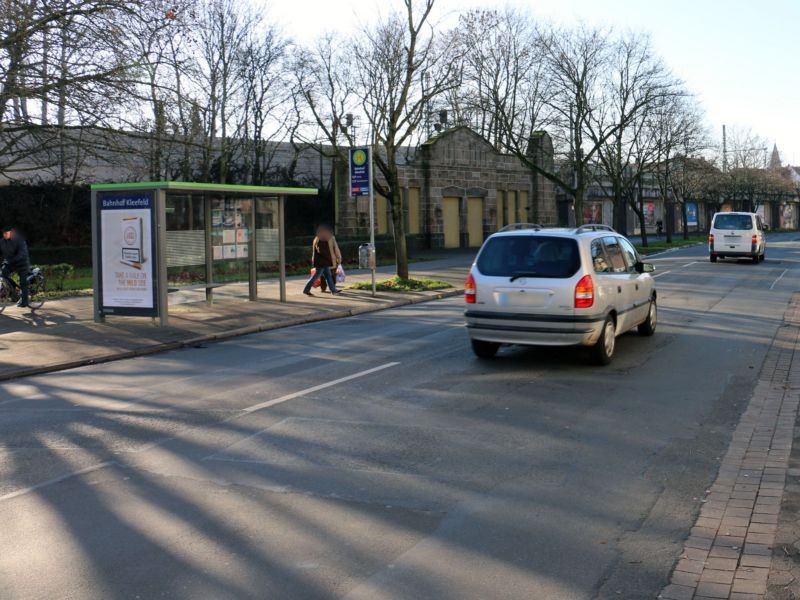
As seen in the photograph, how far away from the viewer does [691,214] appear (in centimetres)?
7938

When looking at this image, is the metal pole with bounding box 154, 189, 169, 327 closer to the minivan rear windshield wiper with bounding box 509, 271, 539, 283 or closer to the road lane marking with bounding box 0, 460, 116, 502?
the minivan rear windshield wiper with bounding box 509, 271, 539, 283

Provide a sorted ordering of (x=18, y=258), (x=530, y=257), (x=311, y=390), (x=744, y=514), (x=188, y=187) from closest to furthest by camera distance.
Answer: (x=744, y=514) → (x=311, y=390) → (x=530, y=257) → (x=188, y=187) → (x=18, y=258)

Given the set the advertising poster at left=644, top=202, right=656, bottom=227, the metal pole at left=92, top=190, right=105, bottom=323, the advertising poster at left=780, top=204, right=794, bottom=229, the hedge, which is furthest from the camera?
the advertising poster at left=780, top=204, right=794, bottom=229

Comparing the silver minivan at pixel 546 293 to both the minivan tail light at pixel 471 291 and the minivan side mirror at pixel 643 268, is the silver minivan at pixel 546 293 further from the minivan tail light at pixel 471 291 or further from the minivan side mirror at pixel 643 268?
the minivan side mirror at pixel 643 268

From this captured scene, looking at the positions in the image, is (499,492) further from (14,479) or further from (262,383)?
(262,383)

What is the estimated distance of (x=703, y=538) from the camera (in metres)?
5.14

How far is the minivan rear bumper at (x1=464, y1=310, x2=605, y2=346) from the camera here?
411 inches

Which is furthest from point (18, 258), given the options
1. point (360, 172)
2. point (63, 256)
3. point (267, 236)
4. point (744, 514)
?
point (744, 514)

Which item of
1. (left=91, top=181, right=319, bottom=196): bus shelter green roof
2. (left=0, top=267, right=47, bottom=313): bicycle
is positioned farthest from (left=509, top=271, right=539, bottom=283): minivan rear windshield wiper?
(left=0, top=267, right=47, bottom=313): bicycle

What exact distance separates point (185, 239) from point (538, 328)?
8.84m

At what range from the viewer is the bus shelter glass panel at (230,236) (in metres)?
18.5

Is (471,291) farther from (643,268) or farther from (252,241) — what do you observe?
(252,241)

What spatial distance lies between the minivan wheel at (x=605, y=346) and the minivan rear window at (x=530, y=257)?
2.86 feet

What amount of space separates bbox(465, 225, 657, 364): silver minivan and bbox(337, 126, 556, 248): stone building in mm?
29474
